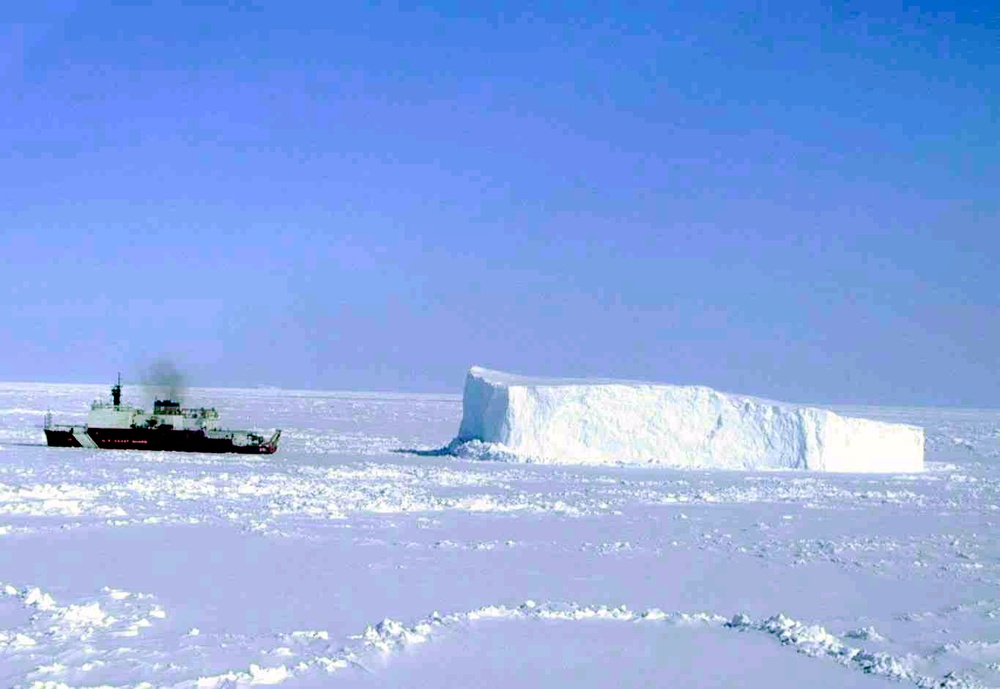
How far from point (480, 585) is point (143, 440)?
19.6 meters

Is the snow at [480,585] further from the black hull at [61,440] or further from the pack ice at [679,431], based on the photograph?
the black hull at [61,440]

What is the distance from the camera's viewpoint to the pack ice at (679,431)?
25391 millimetres

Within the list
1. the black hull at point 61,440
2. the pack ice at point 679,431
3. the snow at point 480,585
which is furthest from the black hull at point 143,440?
the snow at point 480,585

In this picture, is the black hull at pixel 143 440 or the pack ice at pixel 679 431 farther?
the black hull at pixel 143 440

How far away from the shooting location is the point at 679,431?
25.8 metres

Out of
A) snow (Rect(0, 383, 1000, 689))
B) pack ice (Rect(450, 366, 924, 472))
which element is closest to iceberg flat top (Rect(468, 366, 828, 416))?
pack ice (Rect(450, 366, 924, 472))

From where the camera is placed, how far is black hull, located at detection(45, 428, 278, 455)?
86.6 feet

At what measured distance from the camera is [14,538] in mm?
10875

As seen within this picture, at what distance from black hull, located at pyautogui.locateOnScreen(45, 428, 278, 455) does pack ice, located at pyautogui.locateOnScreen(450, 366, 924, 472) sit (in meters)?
6.53

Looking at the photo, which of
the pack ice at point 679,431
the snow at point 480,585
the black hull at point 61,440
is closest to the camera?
the snow at point 480,585

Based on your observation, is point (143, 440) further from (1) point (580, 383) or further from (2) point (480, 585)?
(2) point (480, 585)

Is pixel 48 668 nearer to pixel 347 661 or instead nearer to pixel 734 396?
pixel 347 661

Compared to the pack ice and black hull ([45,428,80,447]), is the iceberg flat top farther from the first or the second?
black hull ([45,428,80,447])

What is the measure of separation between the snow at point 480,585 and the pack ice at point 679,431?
7279 millimetres
